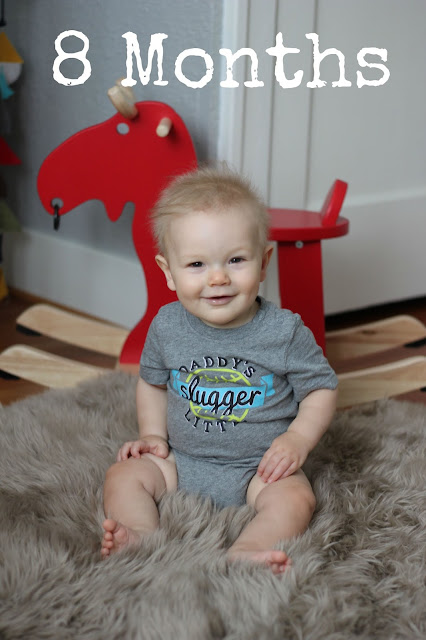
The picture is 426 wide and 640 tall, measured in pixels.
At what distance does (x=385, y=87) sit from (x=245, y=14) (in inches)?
18.1

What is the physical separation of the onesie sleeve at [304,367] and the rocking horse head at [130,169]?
0.51 m

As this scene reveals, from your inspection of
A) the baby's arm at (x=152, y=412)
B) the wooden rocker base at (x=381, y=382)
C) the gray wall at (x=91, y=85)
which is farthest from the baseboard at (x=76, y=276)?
the baby's arm at (x=152, y=412)

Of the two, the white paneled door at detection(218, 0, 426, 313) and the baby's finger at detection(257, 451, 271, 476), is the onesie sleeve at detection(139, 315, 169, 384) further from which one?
the white paneled door at detection(218, 0, 426, 313)

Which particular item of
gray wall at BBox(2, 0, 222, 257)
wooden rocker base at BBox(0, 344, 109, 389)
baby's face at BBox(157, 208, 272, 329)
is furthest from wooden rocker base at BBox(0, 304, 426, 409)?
baby's face at BBox(157, 208, 272, 329)

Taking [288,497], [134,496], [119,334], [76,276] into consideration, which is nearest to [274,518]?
[288,497]

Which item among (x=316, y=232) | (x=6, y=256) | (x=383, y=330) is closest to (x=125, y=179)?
(x=316, y=232)

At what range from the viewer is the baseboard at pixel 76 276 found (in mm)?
1788

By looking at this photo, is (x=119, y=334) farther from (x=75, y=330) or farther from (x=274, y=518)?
(x=274, y=518)

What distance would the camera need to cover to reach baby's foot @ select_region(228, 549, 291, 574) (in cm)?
77

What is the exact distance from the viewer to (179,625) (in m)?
0.69

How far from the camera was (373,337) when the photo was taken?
1699mm

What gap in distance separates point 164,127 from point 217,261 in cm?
50

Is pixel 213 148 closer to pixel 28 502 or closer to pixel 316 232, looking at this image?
pixel 316 232

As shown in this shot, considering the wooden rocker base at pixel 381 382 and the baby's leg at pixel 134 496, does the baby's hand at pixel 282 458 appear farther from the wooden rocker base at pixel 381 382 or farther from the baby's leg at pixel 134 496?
the wooden rocker base at pixel 381 382
